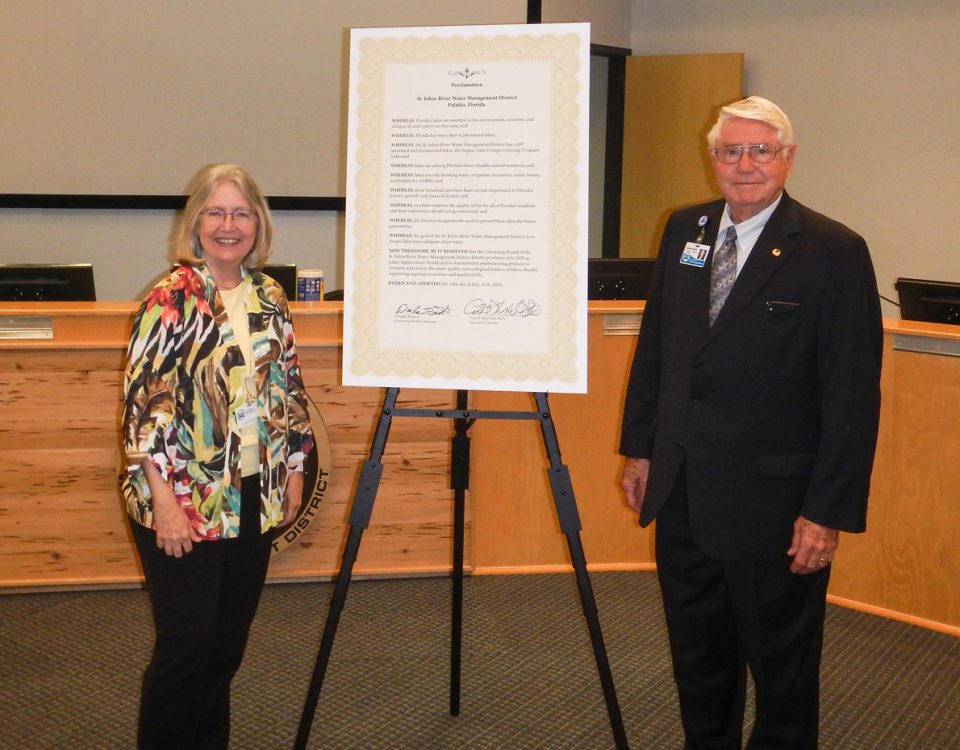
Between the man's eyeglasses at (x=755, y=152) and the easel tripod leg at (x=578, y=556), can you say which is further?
the easel tripod leg at (x=578, y=556)

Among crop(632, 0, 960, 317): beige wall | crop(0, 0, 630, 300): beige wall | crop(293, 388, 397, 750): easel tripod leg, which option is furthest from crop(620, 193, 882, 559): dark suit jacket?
crop(0, 0, 630, 300): beige wall

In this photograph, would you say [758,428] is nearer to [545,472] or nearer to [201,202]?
[201,202]

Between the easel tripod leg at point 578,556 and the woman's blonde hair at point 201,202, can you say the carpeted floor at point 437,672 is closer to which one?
the easel tripod leg at point 578,556

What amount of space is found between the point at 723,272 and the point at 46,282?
2.64 meters

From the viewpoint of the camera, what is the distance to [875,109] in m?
5.55

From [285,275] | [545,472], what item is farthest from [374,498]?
[285,275]

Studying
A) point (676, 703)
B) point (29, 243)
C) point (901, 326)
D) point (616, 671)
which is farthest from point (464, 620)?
point (29, 243)

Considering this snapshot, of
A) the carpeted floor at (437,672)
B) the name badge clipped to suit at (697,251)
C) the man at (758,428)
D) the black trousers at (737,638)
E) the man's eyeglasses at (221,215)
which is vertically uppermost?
the man's eyeglasses at (221,215)

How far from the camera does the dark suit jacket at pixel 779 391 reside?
1962mm

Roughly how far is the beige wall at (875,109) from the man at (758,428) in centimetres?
378

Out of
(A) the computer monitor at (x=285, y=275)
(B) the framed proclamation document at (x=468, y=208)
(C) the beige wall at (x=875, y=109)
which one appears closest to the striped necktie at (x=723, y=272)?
(B) the framed proclamation document at (x=468, y=208)

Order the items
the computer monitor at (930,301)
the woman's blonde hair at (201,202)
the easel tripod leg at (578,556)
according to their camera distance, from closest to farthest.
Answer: the woman's blonde hair at (201,202) < the easel tripod leg at (578,556) < the computer monitor at (930,301)

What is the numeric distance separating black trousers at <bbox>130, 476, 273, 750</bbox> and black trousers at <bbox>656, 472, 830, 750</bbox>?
0.91 meters

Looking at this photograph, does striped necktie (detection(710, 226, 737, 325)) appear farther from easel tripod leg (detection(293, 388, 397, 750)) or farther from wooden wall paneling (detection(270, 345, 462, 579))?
wooden wall paneling (detection(270, 345, 462, 579))
